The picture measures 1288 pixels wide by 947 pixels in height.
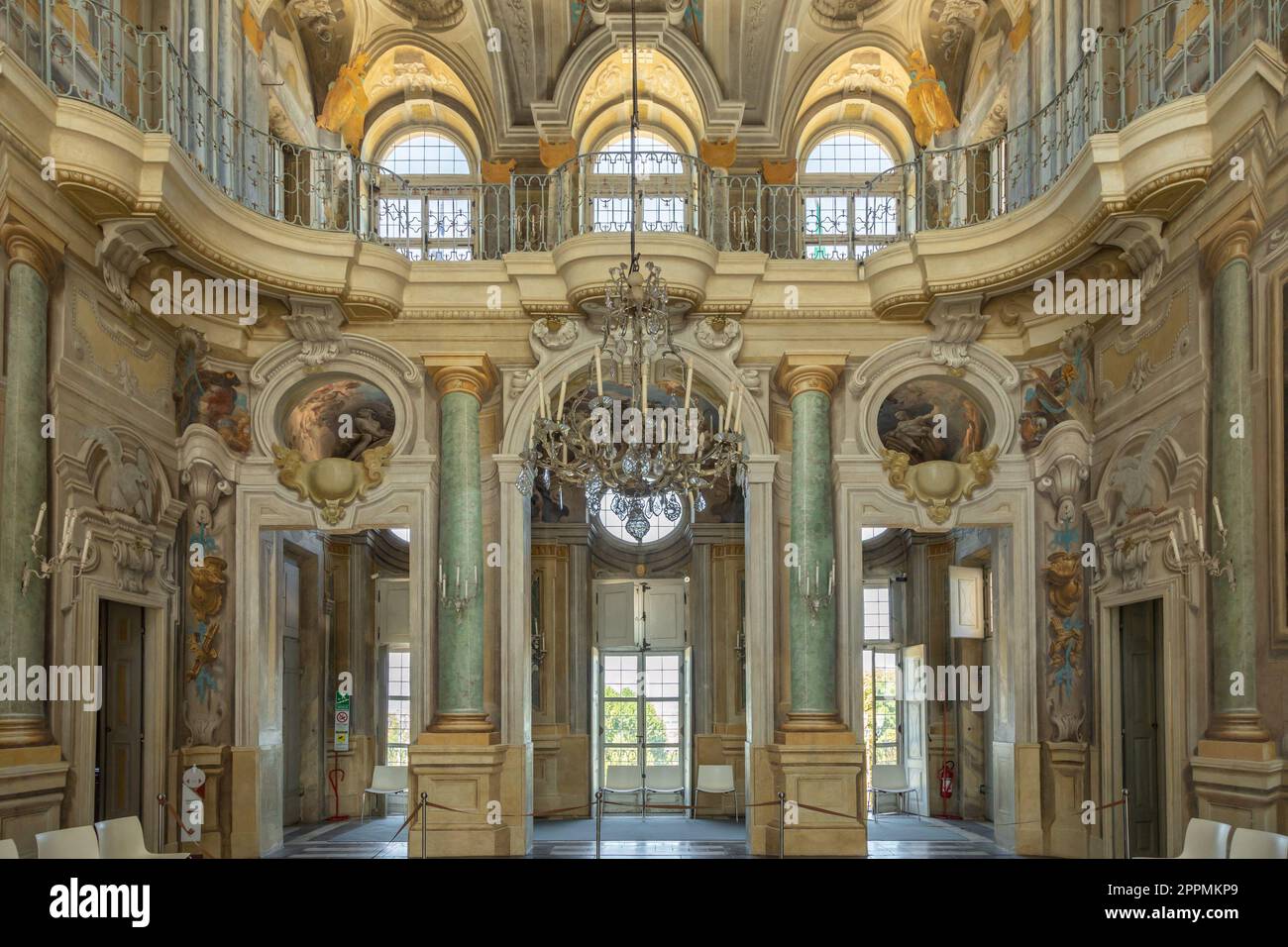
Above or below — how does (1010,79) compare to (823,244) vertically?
above

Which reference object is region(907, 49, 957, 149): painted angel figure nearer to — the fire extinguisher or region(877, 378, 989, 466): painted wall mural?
region(877, 378, 989, 466): painted wall mural

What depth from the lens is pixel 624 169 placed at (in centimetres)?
1270

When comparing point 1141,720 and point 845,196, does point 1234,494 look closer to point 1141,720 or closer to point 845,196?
point 1141,720

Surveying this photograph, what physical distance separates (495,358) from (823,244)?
12.2 ft

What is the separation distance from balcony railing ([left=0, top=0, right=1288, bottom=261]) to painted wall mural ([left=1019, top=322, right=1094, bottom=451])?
1.29m

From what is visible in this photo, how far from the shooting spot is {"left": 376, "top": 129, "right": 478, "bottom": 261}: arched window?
12617mm

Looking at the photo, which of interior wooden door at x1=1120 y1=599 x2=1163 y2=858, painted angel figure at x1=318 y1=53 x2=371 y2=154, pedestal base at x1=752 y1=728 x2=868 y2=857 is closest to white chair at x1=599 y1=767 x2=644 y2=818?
pedestal base at x1=752 y1=728 x2=868 y2=857

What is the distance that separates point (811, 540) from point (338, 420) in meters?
4.46
